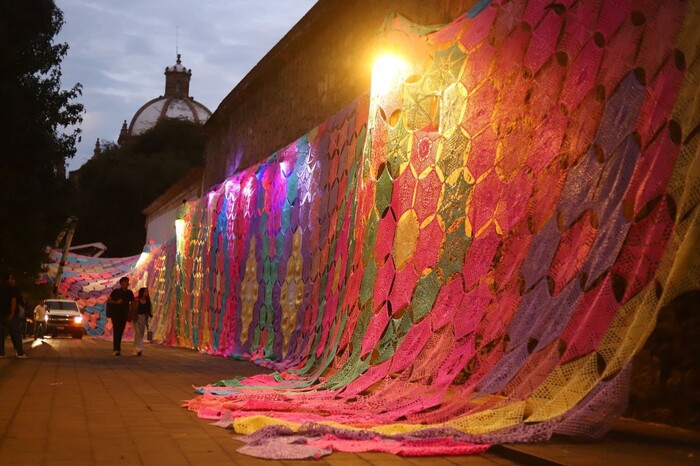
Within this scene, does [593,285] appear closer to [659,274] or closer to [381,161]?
[659,274]

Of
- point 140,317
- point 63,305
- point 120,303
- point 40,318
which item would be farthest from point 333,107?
point 63,305

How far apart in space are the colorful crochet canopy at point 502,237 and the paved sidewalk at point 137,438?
0.68 feet

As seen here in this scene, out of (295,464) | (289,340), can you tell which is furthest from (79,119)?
(295,464)

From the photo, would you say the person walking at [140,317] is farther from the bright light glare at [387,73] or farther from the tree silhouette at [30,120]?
the bright light glare at [387,73]

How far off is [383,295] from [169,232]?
2649 cm

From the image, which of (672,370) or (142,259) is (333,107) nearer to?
(672,370)

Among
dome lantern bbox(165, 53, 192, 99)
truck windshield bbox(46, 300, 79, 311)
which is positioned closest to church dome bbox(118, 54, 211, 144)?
dome lantern bbox(165, 53, 192, 99)

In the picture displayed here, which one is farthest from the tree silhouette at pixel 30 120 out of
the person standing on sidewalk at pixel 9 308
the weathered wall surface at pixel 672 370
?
the weathered wall surface at pixel 672 370

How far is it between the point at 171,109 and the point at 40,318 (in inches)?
2312

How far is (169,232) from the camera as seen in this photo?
35094mm

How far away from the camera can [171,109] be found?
85.1 meters

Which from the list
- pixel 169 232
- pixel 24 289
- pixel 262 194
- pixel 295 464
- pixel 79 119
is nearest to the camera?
pixel 295 464

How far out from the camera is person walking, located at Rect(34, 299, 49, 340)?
27922 millimetres

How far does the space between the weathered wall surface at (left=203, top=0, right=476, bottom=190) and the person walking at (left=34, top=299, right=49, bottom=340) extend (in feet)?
27.1
